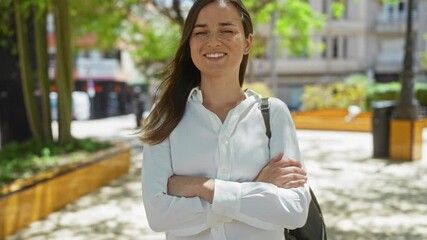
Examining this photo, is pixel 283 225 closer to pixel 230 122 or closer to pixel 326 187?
pixel 230 122

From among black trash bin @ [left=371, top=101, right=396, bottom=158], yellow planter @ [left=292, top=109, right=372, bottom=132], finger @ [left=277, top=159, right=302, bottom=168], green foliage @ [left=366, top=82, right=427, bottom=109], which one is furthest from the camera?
green foliage @ [left=366, top=82, right=427, bottom=109]

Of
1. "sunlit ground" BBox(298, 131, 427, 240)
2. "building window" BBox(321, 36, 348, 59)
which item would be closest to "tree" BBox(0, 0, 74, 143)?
"sunlit ground" BBox(298, 131, 427, 240)

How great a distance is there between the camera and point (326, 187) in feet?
24.8

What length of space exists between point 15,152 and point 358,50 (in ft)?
103

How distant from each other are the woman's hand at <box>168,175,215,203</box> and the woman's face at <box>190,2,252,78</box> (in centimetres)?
42

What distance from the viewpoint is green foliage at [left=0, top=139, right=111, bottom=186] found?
20.9 ft

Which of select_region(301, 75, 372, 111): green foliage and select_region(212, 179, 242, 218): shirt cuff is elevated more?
select_region(212, 179, 242, 218): shirt cuff

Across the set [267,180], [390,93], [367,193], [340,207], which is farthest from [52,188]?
[390,93]

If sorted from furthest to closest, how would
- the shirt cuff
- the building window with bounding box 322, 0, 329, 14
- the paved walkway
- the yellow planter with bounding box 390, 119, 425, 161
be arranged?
the building window with bounding box 322, 0, 329, 14, the yellow planter with bounding box 390, 119, 425, 161, the paved walkway, the shirt cuff

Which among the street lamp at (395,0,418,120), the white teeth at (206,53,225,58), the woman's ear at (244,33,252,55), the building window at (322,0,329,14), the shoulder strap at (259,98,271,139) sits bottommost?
the street lamp at (395,0,418,120)

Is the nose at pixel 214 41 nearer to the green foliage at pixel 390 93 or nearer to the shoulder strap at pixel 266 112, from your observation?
the shoulder strap at pixel 266 112

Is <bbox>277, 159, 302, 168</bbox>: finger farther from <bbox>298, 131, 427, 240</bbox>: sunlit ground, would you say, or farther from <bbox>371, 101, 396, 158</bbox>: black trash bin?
<bbox>371, 101, 396, 158</bbox>: black trash bin

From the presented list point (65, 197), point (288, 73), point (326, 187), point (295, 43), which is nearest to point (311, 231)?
point (65, 197)

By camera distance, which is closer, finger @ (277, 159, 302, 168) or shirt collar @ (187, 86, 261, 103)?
finger @ (277, 159, 302, 168)
